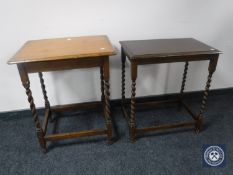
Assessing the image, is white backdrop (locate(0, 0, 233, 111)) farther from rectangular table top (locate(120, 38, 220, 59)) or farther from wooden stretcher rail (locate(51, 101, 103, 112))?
rectangular table top (locate(120, 38, 220, 59))

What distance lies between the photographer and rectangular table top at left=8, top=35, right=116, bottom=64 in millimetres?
1268

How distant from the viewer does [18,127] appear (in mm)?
1929

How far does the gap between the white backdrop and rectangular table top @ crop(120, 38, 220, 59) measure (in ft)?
0.81

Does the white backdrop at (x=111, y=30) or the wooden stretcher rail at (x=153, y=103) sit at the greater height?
the white backdrop at (x=111, y=30)

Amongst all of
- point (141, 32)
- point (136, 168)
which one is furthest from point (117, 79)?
point (136, 168)

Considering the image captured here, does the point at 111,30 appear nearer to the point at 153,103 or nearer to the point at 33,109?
the point at 153,103

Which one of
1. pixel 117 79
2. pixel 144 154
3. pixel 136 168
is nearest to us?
pixel 136 168

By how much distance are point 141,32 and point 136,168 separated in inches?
46.1

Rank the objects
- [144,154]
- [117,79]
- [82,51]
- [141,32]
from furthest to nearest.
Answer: [117,79] < [141,32] < [144,154] < [82,51]

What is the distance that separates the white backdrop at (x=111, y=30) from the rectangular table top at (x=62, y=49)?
0.18 m

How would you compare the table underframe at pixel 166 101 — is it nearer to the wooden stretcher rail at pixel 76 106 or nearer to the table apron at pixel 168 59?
the table apron at pixel 168 59

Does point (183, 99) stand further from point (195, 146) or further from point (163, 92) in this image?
point (195, 146)

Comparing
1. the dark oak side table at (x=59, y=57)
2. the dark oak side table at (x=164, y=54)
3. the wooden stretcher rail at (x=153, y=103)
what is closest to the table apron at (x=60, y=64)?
the dark oak side table at (x=59, y=57)

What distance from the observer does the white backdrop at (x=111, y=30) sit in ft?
5.52
